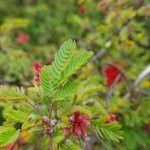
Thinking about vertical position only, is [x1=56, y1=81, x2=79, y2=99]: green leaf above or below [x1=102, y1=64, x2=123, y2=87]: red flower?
below

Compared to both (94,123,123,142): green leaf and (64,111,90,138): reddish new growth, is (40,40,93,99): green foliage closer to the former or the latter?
(64,111,90,138): reddish new growth

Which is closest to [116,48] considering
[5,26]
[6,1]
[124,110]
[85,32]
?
[124,110]

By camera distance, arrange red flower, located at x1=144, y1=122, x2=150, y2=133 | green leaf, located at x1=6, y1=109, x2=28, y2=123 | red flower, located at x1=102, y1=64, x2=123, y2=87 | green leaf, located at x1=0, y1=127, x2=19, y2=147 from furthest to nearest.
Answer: red flower, located at x1=144, y1=122, x2=150, y2=133 < red flower, located at x1=102, y1=64, x2=123, y2=87 < green leaf, located at x1=6, y1=109, x2=28, y2=123 < green leaf, located at x1=0, y1=127, x2=19, y2=147

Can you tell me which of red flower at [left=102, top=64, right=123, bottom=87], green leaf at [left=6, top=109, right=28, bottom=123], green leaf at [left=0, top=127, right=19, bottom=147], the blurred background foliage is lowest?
green leaf at [left=0, top=127, right=19, bottom=147]

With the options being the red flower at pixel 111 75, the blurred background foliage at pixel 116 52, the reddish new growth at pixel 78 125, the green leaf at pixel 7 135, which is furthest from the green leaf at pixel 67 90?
the red flower at pixel 111 75

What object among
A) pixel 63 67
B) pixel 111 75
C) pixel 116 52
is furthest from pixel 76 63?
pixel 116 52

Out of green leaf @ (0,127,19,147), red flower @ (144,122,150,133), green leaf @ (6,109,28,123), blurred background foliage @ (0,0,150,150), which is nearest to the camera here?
green leaf @ (0,127,19,147)

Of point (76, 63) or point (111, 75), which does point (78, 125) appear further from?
point (111, 75)

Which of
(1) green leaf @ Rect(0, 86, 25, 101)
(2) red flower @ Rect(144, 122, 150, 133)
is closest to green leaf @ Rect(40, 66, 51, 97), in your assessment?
(1) green leaf @ Rect(0, 86, 25, 101)
